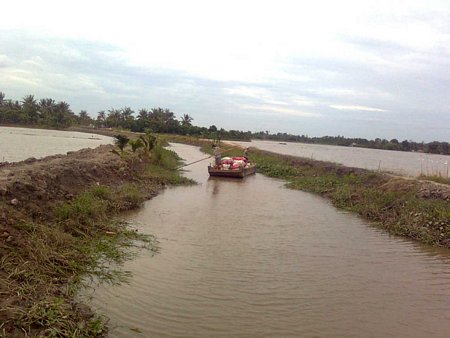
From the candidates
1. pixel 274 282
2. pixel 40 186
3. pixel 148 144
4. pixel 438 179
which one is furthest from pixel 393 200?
pixel 148 144

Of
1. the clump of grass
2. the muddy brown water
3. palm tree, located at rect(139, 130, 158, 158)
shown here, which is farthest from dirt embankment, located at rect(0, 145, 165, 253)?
palm tree, located at rect(139, 130, 158, 158)

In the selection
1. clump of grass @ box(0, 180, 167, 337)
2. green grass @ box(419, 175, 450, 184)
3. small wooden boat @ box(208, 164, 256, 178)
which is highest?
green grass @ box(419, 175, 450, 184)

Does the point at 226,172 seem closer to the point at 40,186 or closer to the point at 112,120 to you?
the point at 40,186

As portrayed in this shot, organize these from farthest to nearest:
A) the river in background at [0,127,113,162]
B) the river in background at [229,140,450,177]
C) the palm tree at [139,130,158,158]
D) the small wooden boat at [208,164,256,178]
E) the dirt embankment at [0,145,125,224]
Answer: the river in background at [229,140,450,177] < the river in background at [0,127,113,162] < the small wooden boat at [208,164,256,178] < the palm tree at [139,130,158,158] < the dirt embankment at [0,145,125,224]

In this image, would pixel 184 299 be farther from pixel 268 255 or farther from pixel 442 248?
pixel 442 248

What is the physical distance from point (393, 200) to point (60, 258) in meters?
11.3

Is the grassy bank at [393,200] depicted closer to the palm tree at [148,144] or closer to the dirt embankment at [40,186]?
the palm tree at [148,144]

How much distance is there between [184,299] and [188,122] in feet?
296

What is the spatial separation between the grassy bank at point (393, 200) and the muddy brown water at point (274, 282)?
867 mm

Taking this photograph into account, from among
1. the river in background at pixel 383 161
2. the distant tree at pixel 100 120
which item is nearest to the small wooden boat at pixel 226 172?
the river in background at pixel 383 161

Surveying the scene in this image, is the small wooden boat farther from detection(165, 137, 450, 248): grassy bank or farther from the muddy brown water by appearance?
the muddy brown water

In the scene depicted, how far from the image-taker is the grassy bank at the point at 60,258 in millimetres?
4242

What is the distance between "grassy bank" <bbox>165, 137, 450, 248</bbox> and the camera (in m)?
11.0

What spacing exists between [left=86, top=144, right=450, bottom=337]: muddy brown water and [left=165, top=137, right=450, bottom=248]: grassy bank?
87 cm
